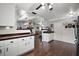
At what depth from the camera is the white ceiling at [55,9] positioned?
1.96 meters

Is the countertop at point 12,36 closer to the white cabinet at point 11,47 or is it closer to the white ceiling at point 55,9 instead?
the white cabinet at point 11,47

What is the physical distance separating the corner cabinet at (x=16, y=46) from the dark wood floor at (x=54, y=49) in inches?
4.8

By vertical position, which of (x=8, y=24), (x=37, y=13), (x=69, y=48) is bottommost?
(x=69, y=48)

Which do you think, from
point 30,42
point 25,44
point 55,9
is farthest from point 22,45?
point 55,9

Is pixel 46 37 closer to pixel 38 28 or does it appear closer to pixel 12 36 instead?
pixel 38 28

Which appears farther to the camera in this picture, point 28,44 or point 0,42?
point 28,44

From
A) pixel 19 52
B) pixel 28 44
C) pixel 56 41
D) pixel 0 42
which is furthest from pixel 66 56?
pixel 0 42

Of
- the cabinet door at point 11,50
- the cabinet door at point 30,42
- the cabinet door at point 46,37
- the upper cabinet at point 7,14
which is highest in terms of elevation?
the upper cabinet at point 7,14

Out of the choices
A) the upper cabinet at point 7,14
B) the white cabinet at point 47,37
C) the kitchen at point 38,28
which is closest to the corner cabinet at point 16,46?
the kitchen at point 38,28

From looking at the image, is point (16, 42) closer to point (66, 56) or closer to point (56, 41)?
point (56, 41)

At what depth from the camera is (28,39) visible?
6.88 feet

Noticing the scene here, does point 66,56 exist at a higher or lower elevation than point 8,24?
lower

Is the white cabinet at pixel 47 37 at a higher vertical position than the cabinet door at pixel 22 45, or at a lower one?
higher

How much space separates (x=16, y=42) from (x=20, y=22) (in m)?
0.39
